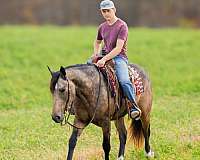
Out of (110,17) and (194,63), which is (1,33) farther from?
(110,17)

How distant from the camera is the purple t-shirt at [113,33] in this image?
8.00m

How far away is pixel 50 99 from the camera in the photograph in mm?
14906

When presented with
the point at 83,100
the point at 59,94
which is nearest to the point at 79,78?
the point at 83,100

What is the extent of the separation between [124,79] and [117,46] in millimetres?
493

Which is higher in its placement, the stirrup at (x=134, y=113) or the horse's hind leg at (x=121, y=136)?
the stirrup at (x=134, y=113)

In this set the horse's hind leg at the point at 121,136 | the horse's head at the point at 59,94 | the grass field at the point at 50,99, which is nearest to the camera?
the horse's head at the point at 59,94

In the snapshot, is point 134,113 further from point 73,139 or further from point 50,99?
point 50,99

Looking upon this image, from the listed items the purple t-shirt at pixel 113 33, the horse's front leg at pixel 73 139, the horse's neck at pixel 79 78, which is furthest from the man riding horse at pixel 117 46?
the horse's front leg at pixel 73 139

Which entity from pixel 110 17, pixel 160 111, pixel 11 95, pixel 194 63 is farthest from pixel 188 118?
pixel 194 63

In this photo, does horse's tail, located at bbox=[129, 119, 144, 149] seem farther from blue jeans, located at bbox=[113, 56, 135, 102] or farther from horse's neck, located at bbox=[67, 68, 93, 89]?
horse's neck, located at bbox=[67, 68, 93, 89]

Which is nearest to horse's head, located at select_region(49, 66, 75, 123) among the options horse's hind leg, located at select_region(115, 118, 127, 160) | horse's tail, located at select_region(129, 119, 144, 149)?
horse's hind leg, located at select_region(115, 118, 127, 160)

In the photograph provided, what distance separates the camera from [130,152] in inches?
351

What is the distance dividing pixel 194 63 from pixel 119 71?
41.5 feet

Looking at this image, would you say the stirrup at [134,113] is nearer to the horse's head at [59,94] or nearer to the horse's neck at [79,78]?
the horse's neck at [79,78]
